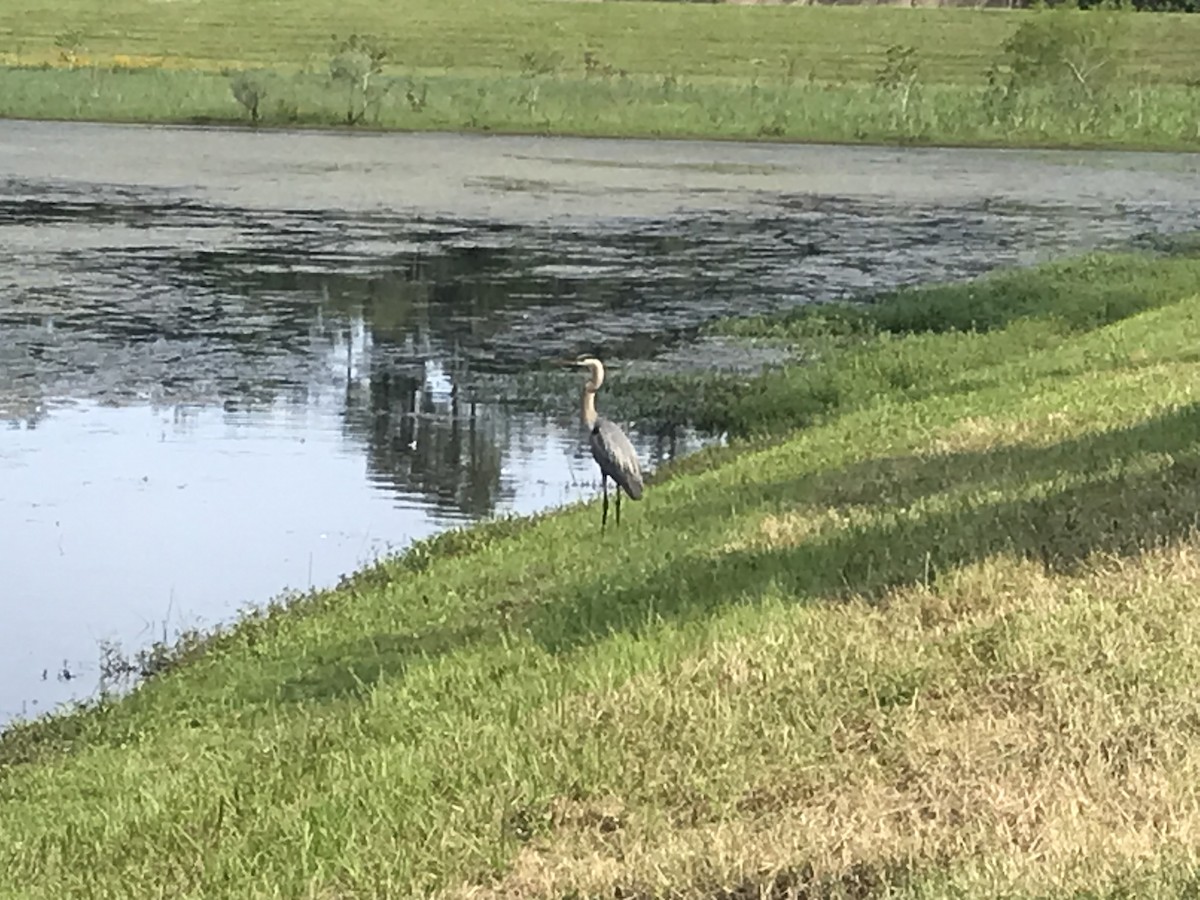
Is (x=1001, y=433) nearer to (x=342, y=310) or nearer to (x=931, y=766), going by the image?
(x=931, y=766)

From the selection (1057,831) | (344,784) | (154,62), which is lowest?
(154,62)

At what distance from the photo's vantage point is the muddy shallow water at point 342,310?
1401cm

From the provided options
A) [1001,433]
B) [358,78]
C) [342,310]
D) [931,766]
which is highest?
[931,766]

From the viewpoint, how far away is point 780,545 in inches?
406

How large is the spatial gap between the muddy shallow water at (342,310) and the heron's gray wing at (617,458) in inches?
80.9

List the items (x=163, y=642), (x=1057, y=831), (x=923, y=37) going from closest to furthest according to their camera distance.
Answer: (x=1057, y=831) → (x=163, y=642) → (x=923, y=37)

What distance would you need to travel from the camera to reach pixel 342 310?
83.1 ft

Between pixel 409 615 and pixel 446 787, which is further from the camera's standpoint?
pixel 409 615

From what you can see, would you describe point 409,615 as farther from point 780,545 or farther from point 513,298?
point 513,298

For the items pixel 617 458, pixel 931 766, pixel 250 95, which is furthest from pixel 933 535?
pixel 250 95

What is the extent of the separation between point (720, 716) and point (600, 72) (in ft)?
225

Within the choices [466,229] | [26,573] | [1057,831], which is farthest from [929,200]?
[1057,831]

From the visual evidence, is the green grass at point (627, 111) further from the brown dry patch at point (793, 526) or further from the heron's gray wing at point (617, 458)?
the brown dry patch at point (793, 526)

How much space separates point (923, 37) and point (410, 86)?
28.4m
